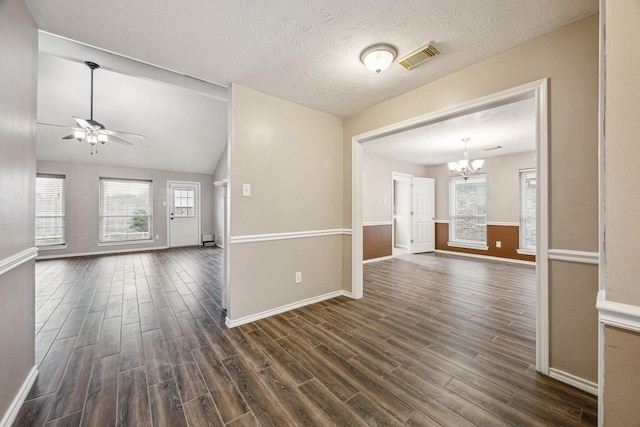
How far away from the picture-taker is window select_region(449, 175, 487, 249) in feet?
19.5

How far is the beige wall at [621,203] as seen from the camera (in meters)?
0.85

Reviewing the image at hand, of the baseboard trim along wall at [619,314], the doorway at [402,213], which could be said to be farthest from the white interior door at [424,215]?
the baseboard trim along wall at [619,314]

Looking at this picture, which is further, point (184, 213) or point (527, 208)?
point (184, 213)

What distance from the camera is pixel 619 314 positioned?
33.9 inches

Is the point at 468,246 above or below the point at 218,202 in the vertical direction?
below

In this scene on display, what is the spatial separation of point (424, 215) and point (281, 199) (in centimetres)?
507

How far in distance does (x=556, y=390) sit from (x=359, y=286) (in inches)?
76.8

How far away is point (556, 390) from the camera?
1.52 metres

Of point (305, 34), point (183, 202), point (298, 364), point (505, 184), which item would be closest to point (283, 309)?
point (298, 364)

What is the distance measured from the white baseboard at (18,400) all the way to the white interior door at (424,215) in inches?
260

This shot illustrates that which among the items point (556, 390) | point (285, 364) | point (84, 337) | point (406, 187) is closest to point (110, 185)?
point (84, 337)

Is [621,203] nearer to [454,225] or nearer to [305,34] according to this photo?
[305,34]

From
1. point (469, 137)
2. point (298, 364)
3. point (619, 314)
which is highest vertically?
point (469, 137)

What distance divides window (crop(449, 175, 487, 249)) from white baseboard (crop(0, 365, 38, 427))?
725 centimetres
